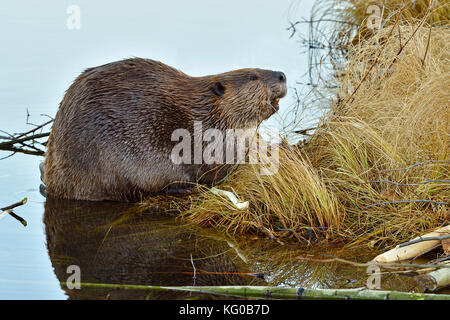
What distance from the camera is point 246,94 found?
5113 millimetres

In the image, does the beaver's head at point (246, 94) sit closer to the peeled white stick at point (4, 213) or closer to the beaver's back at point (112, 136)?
the beaver's back at point (112, 136)

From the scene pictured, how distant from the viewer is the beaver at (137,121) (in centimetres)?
491

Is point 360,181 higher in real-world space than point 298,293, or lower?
higher

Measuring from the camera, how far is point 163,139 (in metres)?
4.99

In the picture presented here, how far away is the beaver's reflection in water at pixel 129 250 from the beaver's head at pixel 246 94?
3.26ft

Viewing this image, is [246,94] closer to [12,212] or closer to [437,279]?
[12,212]

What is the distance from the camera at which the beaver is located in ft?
16.1

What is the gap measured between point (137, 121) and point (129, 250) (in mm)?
1274

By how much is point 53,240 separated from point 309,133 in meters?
2.41

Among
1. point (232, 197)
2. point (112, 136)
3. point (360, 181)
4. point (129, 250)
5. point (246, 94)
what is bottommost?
point (129, 250)

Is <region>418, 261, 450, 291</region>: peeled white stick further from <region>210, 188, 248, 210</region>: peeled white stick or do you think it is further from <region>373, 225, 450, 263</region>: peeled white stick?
<region>210, 188, 248, 210</region>: peeled white stick

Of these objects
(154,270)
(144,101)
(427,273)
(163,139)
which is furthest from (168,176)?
(427,273)

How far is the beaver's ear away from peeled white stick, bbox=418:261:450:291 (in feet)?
7.65

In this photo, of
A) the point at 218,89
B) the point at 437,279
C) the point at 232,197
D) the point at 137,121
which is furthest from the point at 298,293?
the point at 218,89
